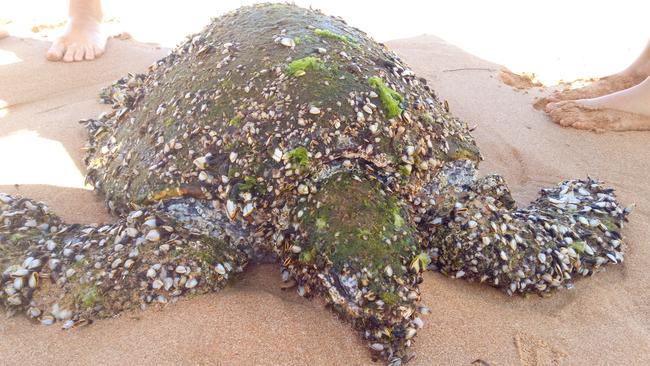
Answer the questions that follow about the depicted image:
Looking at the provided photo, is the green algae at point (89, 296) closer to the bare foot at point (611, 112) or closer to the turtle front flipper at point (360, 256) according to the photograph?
the turtle front flipper at point (360, 256)

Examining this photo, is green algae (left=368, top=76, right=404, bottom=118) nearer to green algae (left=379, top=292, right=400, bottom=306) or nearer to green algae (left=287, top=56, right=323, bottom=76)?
green algae (left=287, top=56, right=323, bottom=76)

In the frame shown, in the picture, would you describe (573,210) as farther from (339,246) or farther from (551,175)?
(339,246)

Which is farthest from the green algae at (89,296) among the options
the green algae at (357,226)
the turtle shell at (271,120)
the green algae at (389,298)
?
the green algae at (389,298)

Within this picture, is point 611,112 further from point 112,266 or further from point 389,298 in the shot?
point 112,266

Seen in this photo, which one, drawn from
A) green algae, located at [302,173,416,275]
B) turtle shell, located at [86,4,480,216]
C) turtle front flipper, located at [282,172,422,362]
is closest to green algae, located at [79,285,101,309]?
turtle shell, located at [86,4,480,216]

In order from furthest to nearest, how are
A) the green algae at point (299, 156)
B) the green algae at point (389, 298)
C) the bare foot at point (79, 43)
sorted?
the bare foot at point (79, 43)
the green algae at point (299, 156)
the green algae at point (389, 298)
